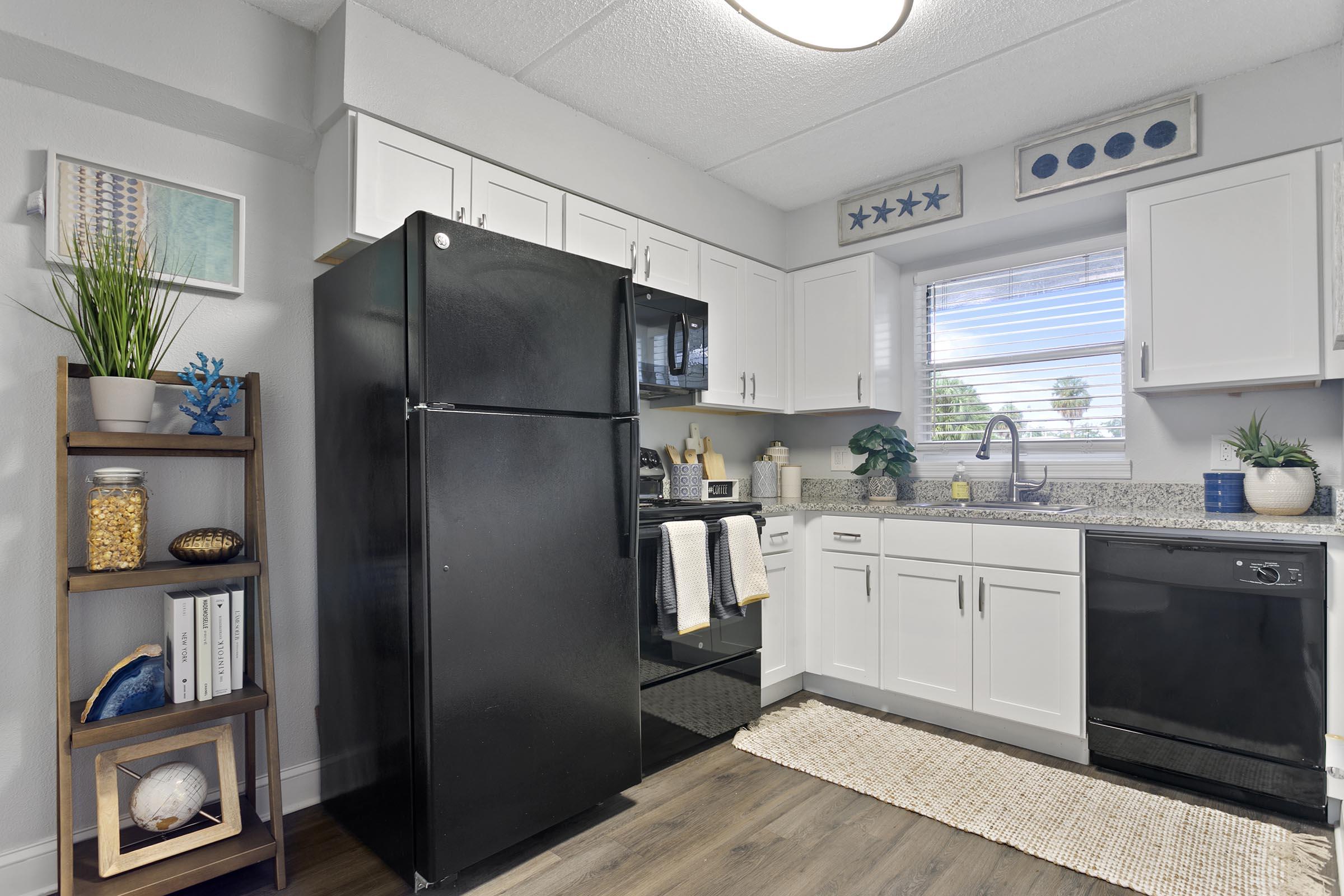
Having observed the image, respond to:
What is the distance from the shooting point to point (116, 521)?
1.76 meters

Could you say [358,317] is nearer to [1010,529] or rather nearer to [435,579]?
[435,579]

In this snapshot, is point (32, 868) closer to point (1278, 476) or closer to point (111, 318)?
point (111, 318)

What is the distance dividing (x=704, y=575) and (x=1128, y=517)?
1.52 m

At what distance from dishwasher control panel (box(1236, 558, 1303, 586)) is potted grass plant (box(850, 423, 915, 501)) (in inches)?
56.1

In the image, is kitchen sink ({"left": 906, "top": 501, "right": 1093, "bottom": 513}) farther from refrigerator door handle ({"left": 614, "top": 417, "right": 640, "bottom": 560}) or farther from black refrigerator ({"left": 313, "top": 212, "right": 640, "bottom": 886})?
black refrigerator ({"left": 313, "top": 212, "right": 640, "bottom": 886})

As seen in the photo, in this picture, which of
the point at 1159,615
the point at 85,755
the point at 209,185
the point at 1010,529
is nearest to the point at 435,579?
the point at 85,755

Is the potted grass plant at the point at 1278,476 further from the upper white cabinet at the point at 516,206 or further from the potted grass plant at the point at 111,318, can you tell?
the potted grass plant at the point at 111,318

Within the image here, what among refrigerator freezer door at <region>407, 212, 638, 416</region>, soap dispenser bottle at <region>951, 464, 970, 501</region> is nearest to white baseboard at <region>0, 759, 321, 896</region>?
refrigerator freezer door at <region>407, 212, 638, 416</region>

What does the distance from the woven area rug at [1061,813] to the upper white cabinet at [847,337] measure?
158cm

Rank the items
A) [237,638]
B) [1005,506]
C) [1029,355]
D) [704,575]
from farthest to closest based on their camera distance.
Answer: [1029,355] → [1005,506] → [704,575] → [237,638]

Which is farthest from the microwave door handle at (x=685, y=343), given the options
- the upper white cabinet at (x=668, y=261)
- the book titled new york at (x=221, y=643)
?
the book titled new york at (x=221, y=643)

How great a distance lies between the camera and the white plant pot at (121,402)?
1762 millimetres

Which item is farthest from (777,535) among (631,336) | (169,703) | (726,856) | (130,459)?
(130,459)

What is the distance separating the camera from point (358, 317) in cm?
205
